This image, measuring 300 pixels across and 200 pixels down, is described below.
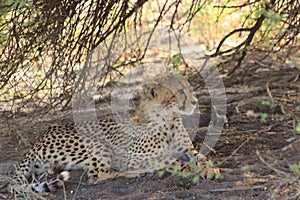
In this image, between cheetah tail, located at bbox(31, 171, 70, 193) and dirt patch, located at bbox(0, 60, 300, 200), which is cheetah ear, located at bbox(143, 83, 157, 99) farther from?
cheetah tail, located at bbox(31, 171, 70, 193)

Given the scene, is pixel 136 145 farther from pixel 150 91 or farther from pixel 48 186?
pixel 48 186

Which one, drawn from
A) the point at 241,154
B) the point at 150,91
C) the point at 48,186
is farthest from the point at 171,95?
the point at 48,186

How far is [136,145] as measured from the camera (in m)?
4.43

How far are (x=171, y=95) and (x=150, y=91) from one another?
167mm

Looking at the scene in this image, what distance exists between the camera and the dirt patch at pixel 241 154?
122 inches

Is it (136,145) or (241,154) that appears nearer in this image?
(241,154)

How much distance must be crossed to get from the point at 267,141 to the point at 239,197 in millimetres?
1146

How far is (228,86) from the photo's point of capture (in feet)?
19.7

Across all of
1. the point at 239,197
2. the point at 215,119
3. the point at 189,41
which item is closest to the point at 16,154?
the point at 215,119

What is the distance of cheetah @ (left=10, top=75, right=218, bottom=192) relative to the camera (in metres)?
4.21

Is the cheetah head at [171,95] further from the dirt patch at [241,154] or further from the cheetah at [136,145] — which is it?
the dirt patch at [241,154]

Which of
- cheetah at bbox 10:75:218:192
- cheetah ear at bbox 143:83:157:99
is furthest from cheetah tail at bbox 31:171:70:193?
cheetah ear at bbox 143:83:157:99

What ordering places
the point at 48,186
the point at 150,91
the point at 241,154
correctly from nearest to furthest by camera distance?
1. the point at 48,186
2. the point at 241,154
3. the point at 150,91

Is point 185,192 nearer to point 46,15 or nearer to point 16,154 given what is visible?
point 46,15
